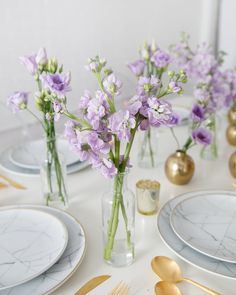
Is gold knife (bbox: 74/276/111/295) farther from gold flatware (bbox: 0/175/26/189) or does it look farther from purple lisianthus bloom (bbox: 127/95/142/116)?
gold flatware (bbox: 0/175/26/189)

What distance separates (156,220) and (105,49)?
990mm

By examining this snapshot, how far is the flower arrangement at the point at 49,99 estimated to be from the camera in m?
0.73

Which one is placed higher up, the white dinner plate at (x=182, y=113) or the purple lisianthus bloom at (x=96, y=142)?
the purple lisianthus bloom at (x=96, y=142)

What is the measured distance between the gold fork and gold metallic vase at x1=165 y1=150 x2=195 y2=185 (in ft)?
1.36

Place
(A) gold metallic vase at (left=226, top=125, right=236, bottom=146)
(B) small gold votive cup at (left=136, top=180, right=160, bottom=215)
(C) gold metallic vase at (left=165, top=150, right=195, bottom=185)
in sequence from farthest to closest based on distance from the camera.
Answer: (A) gold metallic vase at (left=226, top=125, right=236, bottom=146) < (C) gold metallic vase at (left=165, top=150, right=195, bottom=185) < (B) small gold votive cup at (left=136, top=180, right=160, bottom=215)

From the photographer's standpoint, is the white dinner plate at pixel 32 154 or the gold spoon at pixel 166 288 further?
the white dinner plate at pixel 32 154

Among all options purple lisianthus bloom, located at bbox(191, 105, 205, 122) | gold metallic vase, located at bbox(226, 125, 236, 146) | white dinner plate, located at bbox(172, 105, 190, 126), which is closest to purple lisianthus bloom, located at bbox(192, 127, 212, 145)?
purple lisianthus bloom, located at bbox(191, 105, 205, 122)

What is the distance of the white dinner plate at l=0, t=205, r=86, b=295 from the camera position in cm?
68

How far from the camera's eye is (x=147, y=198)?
0.93m

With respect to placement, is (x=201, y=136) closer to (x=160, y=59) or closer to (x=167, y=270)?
(x=160, y=59)

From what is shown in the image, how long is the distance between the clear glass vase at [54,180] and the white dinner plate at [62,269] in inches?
4.8

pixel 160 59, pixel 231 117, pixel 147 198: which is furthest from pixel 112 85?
pixel 231 117

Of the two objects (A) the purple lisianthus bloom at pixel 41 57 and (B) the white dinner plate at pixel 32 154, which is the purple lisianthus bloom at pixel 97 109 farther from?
(B) the white dinner plate at pixel 32 154

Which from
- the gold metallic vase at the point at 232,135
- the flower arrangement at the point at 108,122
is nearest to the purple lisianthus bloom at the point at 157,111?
the flower arrangement at the point at 108,122
